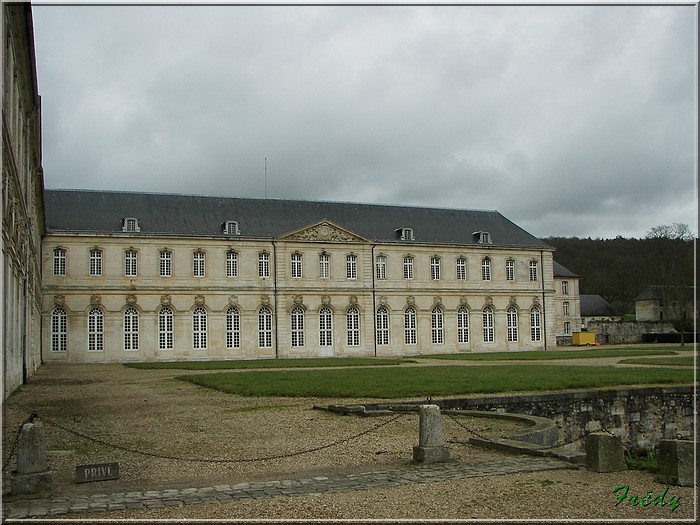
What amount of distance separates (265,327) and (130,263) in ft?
27.8

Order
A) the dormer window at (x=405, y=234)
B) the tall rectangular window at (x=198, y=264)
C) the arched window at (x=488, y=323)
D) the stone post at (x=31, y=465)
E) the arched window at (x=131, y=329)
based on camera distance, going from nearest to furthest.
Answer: the stone post at (x=31, y=465)
the arched window at (x=131, y=329)
the tall rectangular window at (x=198, y=264)
the dormer window at (x=405, y=234)
the arched window at (x=488, y=323)

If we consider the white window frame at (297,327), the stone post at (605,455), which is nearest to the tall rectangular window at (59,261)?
the white window frame at (297,327)

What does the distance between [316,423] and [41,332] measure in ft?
94.0

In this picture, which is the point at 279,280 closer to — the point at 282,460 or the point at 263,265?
the point at 263,265

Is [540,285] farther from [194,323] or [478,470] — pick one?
[478,470]

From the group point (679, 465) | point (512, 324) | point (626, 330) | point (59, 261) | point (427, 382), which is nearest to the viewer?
point (679, 465)

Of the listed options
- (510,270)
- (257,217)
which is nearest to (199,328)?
(257,217)

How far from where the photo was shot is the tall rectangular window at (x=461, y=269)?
44938mm

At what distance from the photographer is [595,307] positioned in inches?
2953

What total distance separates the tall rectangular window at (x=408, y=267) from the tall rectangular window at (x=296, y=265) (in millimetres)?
6859

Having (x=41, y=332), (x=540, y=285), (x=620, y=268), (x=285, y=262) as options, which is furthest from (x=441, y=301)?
(x=620, y=268)

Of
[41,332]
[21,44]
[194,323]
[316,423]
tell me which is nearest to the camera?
[316,423]

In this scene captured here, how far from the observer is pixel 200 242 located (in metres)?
39.5

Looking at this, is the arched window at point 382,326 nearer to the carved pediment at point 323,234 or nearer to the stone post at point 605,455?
the carved pediment at point 323,234
